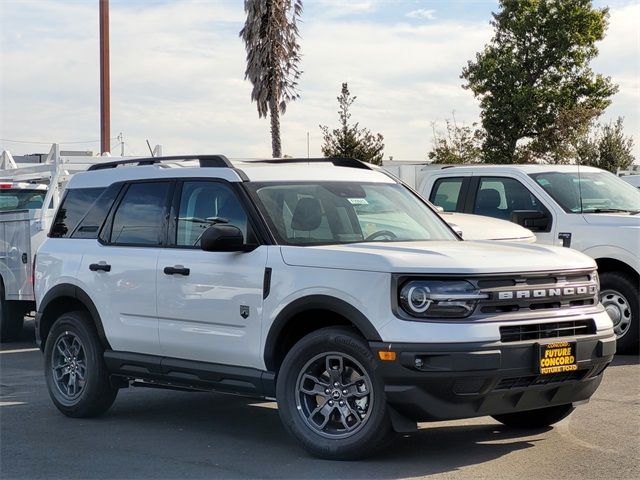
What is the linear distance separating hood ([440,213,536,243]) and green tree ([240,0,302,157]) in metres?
20.0

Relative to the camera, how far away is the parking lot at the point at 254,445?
6.44m

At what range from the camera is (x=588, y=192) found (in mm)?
12109

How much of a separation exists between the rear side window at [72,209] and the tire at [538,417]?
371 centimetres

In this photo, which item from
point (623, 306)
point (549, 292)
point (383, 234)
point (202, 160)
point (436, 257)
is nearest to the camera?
point (436, 257)

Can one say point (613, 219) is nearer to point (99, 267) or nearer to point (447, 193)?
point (447, 193)

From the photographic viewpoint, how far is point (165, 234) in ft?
25.7

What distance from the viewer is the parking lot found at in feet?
21.1

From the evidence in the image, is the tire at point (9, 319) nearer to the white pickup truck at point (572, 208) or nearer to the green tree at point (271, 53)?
the white pickup truck at point (572, 208)

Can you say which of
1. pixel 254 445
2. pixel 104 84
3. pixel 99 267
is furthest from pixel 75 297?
pixel 104 84

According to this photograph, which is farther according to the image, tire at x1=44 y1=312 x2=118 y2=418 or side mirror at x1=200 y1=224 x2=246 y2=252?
tire at x1=44 y1=312 x2=118 y2=418

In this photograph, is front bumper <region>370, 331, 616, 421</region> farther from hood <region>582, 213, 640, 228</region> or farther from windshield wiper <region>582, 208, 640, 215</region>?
windshield wiper <region>582, 208, 640, 215</region>

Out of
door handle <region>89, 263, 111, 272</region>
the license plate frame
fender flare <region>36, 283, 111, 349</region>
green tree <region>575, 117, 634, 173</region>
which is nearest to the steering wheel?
the license plate frame

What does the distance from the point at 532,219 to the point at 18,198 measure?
7.30 meters

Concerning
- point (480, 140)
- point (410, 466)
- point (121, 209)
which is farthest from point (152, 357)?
point (480, 140)
